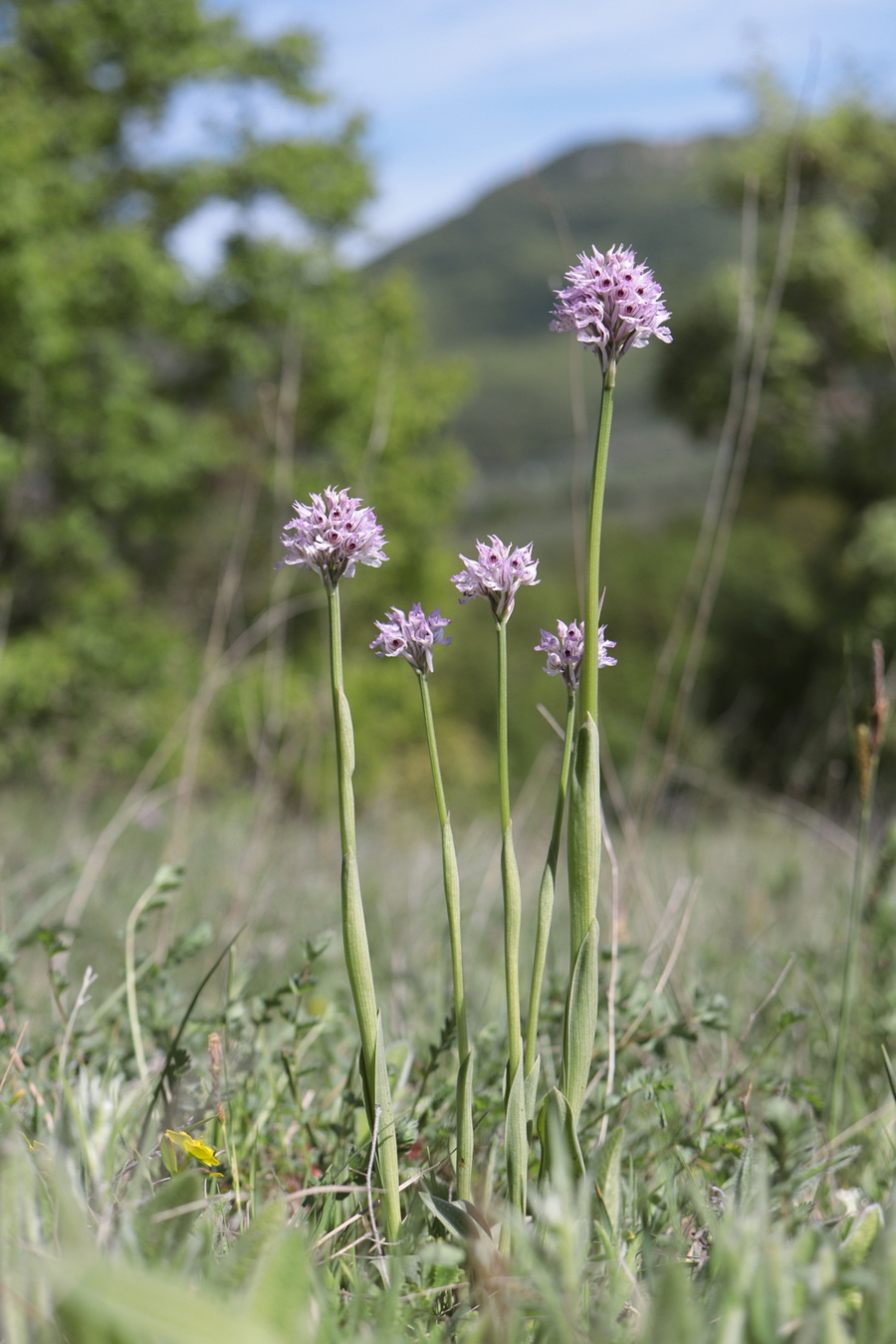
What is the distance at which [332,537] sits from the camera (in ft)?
2.89

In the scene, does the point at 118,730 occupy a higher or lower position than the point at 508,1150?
higher

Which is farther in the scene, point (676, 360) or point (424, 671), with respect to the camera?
point (676, 360)

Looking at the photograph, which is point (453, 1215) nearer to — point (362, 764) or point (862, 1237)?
point (862, 1237)

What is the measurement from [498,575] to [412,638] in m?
0.10

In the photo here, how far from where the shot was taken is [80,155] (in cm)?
941

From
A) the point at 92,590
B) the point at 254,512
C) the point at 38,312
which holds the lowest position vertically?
the point at 92,590

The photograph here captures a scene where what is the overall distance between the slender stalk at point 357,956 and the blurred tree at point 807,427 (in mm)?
9569

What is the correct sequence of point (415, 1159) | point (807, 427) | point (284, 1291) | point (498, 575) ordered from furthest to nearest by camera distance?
point (807, 427) < point (415, 1159) < point (498, 575) < point (284, 1291)

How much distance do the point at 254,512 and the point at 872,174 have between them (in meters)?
7.58

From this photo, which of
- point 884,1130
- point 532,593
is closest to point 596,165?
point 532,593

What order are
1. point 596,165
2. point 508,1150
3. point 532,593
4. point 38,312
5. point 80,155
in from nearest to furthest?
point 508,1150 < point 38,312 < point 80,155 < point 532,593 < point 596,165

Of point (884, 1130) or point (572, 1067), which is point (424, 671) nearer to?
point (572, 1067)

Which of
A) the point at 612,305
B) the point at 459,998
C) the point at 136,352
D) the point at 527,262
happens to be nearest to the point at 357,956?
the point at 459,998

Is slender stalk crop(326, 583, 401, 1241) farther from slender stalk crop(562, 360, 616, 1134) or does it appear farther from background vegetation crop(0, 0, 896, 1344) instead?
slender stalk crop(562, 360, 616, 1134)
